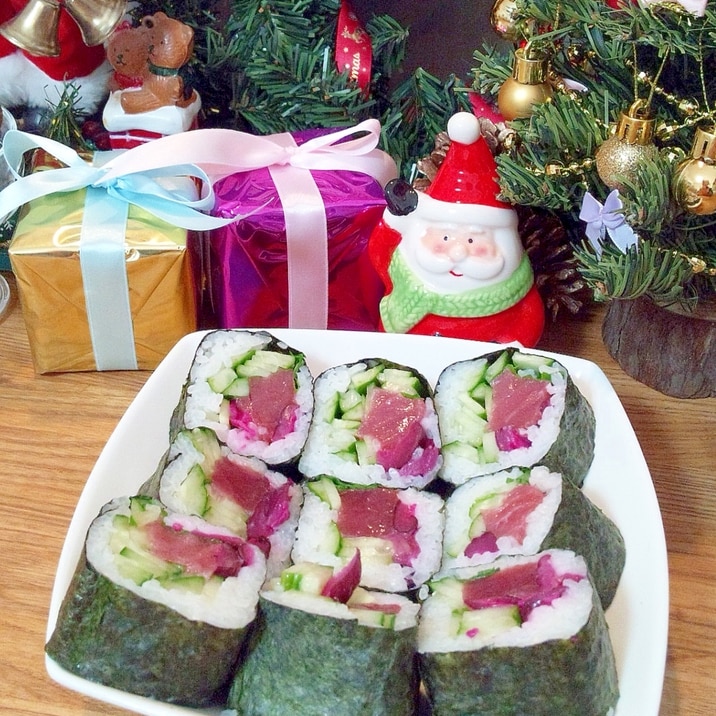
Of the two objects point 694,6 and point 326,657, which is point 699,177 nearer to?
point 694,6

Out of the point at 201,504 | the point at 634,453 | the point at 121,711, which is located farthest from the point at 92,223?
the point at 634,453

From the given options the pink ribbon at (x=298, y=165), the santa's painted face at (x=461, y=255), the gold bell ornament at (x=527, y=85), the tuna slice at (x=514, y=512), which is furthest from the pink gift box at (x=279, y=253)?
the tuna slice at (x=514, y=512)

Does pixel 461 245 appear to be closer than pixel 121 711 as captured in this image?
No

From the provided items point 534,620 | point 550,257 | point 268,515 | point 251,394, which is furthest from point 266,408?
point 550,257

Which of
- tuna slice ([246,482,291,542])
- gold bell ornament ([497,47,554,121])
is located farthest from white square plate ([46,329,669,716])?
gold bell ornament ([497,47,554,121])

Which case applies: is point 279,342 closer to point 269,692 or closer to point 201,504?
point 201,504
